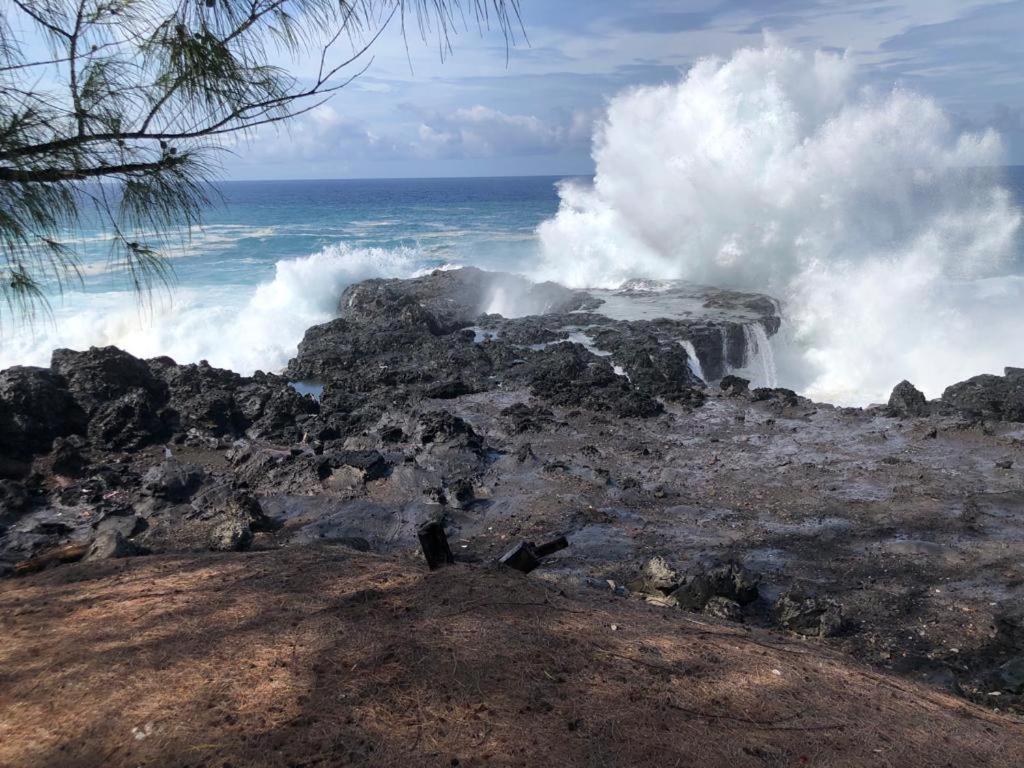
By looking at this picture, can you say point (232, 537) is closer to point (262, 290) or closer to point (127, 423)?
point (127, 423)

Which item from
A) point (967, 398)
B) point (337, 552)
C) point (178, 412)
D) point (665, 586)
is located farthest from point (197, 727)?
point (967, 398)

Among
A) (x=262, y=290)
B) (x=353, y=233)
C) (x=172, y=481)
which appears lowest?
(x=172, y=481)

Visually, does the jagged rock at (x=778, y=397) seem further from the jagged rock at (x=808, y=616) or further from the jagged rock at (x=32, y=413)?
the jagged rock at (x=32, y=413)

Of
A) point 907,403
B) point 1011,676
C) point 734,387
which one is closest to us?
point 1011,676

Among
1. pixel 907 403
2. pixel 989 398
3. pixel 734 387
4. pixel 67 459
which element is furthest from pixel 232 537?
pixel 989 398

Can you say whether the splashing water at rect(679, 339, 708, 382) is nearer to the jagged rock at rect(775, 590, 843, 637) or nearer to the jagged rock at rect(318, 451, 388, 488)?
the jagged rock at rect(318, 451, 388, 488)

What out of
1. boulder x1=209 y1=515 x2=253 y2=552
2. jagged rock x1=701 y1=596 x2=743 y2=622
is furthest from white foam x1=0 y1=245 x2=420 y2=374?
jagged rock x1=701 y1=596 x2=743 y2=622

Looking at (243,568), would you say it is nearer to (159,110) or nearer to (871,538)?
(159,110)

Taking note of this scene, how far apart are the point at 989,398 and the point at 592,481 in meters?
6.40

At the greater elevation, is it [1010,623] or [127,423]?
[127,423]

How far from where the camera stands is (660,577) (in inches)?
Answer: 231

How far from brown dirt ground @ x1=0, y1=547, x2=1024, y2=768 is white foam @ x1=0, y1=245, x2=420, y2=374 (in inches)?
497

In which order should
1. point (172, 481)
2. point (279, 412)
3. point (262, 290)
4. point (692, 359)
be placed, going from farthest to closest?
point (262, 290) < point (692, 359) < point (279, 412) < point (172, 481)

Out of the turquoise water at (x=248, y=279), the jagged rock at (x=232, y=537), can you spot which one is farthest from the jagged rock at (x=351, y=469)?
the turquoise water at (x=248, y=279)
